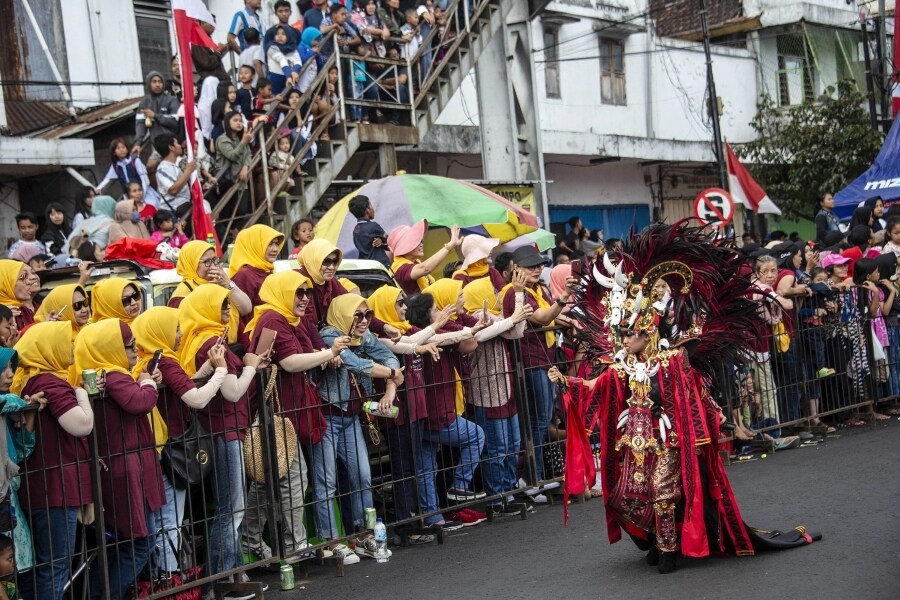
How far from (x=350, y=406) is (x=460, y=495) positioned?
148cm

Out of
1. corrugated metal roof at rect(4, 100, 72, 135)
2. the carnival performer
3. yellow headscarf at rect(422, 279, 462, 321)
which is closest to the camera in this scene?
the carnival performer

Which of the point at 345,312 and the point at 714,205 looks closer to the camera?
the point at 345,312

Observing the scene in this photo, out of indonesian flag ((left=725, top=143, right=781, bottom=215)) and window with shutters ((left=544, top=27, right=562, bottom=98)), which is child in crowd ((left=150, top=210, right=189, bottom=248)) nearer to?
indonesian flag ((left=725, top=143, right=781, bottom=215))

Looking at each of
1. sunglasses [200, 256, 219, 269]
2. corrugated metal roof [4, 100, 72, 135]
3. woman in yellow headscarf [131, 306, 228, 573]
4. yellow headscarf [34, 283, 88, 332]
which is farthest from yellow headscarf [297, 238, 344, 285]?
corrugated metal roof [4, 100, 72, 135]

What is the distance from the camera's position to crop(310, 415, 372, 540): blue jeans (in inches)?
324

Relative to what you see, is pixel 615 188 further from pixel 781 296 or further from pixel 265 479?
pixel 265 479

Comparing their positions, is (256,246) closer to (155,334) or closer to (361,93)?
(155,334)

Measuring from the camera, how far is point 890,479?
9.34 m

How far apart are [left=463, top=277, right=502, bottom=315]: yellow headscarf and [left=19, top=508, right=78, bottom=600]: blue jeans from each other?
174 inches

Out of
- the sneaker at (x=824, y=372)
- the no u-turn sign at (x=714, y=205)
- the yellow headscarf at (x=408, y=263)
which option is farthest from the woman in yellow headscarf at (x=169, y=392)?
the no u-turn sign at (x=714, y=205)

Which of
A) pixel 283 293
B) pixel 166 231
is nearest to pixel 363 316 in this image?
pixel 283 293

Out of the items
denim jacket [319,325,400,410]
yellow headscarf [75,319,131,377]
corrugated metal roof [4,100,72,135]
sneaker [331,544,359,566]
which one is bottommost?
sneaker [331,544,359,566]

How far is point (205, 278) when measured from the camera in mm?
8797

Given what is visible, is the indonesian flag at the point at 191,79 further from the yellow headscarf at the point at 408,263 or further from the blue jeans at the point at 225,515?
the blue jeans at the point at 225,515
